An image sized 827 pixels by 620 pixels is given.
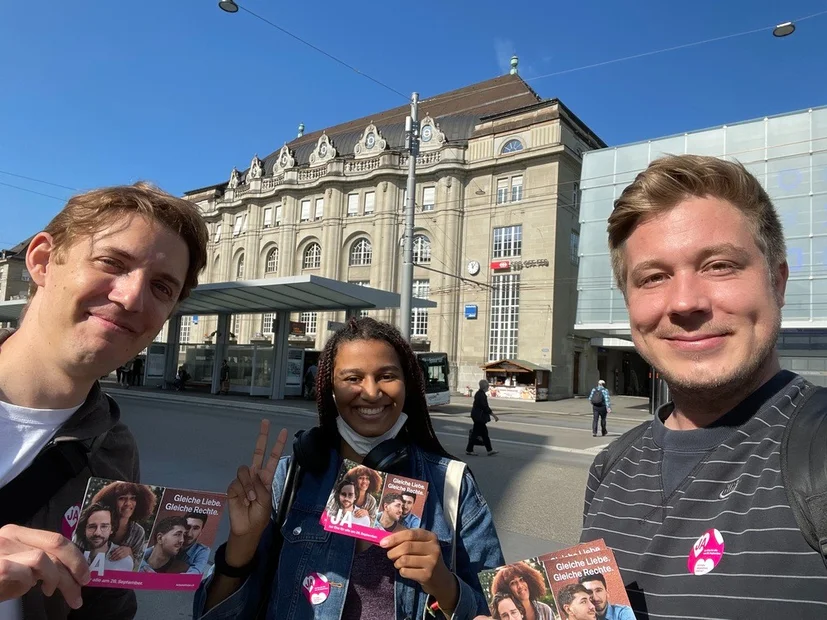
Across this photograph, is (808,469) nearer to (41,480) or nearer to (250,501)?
(250,501)

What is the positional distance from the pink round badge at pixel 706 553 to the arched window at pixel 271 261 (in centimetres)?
4929

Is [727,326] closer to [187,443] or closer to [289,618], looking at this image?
[289,618]

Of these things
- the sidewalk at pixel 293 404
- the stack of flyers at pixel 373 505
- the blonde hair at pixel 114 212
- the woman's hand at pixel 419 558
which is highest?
the blonde hair at pixel 114 212

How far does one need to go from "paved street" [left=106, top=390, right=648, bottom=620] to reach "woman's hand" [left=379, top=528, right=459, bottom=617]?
322cm

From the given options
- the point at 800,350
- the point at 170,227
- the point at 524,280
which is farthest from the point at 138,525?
the point at 524,280

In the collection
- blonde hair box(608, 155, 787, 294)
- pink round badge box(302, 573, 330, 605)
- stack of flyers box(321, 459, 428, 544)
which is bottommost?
pink round badge box(302, 573, 330, 605)

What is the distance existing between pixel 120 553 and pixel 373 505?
770 millimetres

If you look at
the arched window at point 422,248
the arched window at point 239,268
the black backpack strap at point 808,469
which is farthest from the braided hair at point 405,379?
the arched window at point 239,268

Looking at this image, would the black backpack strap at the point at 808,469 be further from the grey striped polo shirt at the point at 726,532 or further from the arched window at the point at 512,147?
the arched window at the point at 512,147

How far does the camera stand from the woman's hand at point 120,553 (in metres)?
1.52

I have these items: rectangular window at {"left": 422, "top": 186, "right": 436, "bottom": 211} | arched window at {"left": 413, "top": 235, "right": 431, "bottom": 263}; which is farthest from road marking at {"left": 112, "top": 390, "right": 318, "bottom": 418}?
rectangular window at {"left": 422, "top": 186, "right": 436, "bottom": 211}

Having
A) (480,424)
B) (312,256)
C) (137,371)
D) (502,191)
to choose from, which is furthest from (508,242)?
(480,424)

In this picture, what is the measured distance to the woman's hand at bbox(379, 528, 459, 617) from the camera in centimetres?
165

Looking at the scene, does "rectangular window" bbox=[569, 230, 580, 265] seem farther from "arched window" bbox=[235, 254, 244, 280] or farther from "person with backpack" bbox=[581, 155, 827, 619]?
"person with backpack" bbox=[581, 155, 827, 619]
